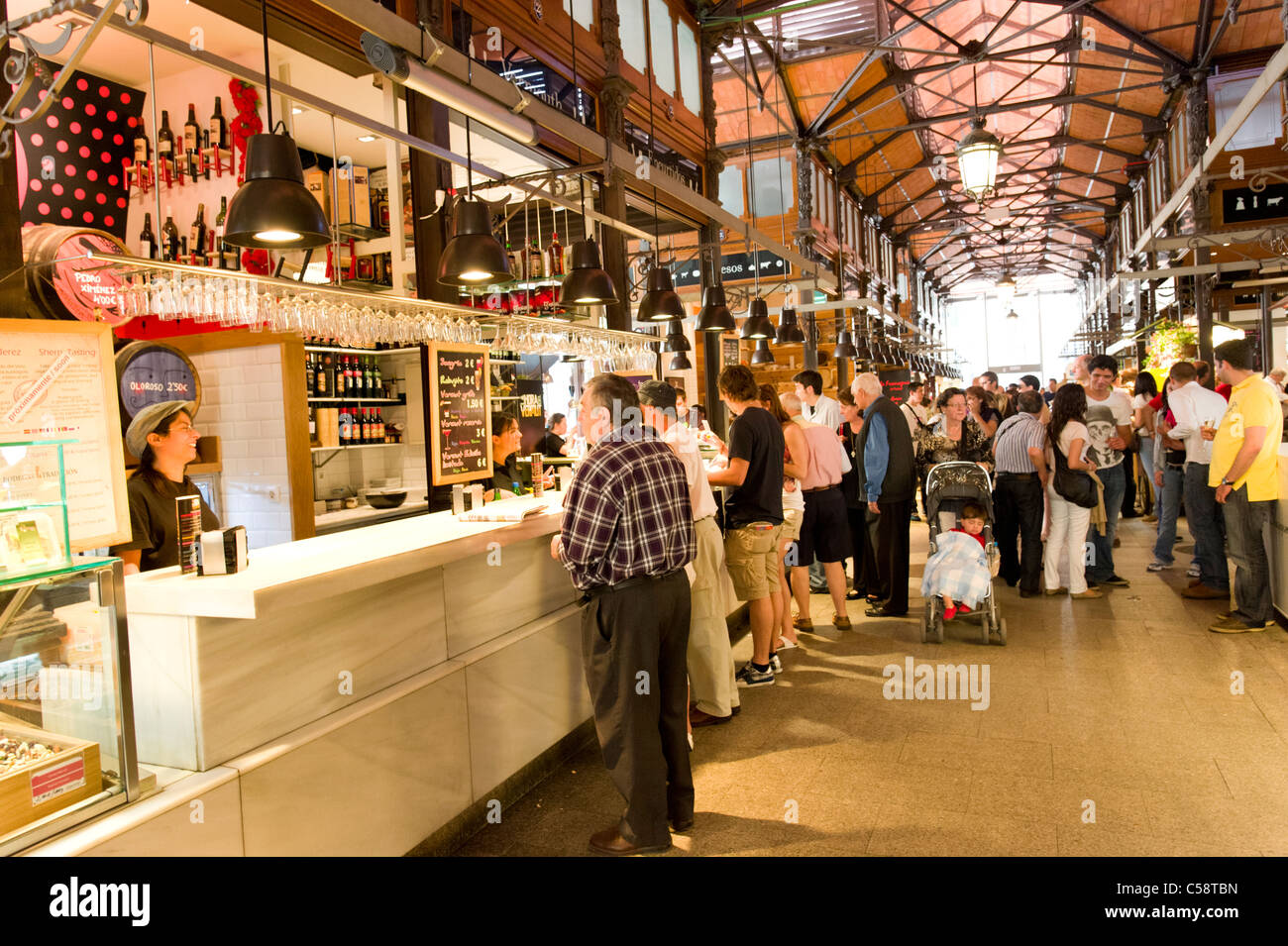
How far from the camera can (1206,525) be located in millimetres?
6531

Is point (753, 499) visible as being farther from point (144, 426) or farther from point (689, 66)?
point (689, 66)

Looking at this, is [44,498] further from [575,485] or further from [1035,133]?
[1035,133]

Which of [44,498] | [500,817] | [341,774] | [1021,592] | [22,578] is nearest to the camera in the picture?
[22,578]

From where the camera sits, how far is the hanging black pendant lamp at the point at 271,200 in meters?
2.94

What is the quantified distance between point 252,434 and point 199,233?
156 cm

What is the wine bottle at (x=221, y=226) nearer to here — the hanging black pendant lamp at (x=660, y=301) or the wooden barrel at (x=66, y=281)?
the wooden barrel at (x=66, y=281)

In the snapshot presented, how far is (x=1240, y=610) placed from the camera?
19.4 feet

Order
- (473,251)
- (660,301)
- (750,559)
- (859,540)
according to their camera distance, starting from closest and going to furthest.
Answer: (473,251) → (750,559) → (660,301) → (859,540)

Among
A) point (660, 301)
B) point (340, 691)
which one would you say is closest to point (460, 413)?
point (660, 301)

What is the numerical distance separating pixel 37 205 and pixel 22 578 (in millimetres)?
5086

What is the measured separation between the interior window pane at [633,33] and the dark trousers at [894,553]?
4.60m

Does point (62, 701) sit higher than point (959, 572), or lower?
higher

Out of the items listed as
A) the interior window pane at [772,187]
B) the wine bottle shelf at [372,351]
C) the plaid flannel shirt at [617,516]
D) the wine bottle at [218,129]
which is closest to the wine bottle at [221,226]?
the wine bottle at [218,129]

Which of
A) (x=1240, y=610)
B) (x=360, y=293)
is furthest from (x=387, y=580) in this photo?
(x=1240, y=610)
